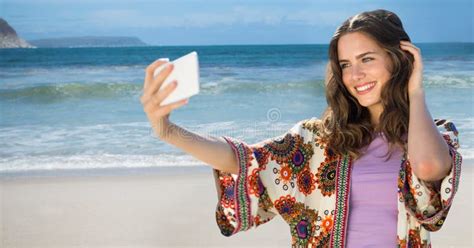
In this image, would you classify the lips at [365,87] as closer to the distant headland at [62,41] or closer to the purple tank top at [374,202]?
the purple tank top at [374,202]

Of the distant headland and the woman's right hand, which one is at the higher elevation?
the woman's right hand

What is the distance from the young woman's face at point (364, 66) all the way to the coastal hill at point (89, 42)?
18.3 m

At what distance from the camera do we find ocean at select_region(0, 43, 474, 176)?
7016mm

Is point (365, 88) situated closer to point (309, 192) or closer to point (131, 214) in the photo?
point (309, 192)

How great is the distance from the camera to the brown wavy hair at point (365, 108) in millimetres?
2014

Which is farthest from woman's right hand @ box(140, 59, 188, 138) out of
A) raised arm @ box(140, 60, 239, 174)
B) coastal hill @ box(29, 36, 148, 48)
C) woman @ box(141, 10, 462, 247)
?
coastal hill @ box(29, 36, 148, 48)

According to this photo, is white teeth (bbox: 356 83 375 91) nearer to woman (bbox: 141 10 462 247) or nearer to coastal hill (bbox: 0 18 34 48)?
woman (bbox: 141 10 462 247)

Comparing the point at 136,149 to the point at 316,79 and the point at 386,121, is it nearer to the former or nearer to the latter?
the point at 386,121

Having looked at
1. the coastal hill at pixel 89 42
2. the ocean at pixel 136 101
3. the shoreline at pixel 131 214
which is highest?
the shoreline at pixel 131 214

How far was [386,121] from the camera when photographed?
6.84ft

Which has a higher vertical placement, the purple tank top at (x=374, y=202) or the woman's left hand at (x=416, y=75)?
the woman's left hand at (x=416, y=75)

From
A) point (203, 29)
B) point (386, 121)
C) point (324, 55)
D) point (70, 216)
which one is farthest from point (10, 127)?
point (203, 29)

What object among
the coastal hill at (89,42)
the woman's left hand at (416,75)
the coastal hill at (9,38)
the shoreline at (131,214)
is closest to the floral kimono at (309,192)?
the woman's left hand at (416,75)

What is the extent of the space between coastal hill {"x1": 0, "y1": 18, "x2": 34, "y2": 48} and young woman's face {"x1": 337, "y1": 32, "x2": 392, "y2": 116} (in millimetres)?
17611
